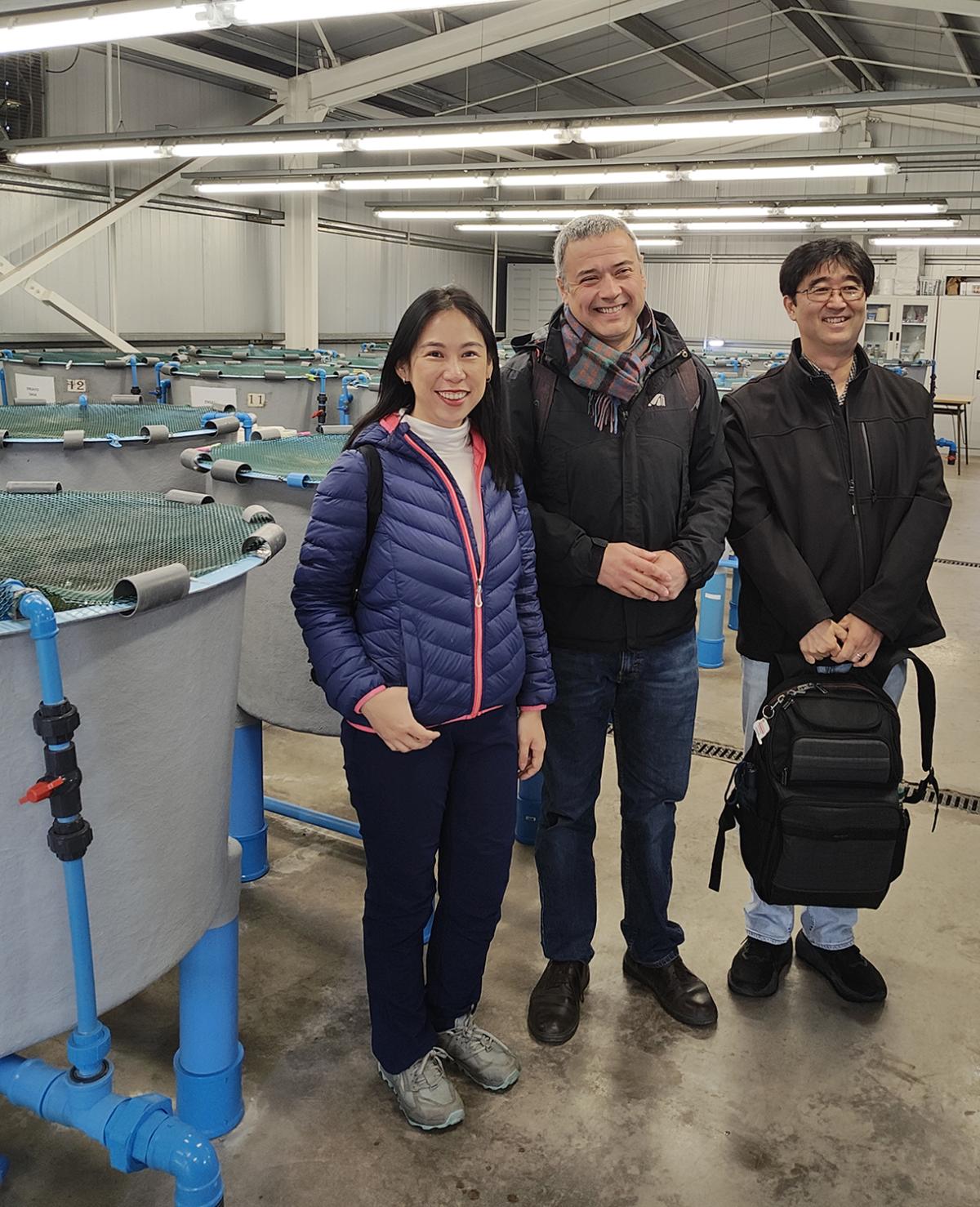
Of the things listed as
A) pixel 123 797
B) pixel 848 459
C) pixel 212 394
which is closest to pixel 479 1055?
pixel 123 797

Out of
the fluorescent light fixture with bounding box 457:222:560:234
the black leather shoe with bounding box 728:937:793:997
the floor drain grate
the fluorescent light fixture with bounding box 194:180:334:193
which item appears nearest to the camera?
the black leather shoe with bounding box 728:937:793:997

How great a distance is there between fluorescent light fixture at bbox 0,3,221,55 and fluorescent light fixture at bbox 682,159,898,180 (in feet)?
13.5

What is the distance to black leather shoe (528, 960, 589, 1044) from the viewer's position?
7.14 ft

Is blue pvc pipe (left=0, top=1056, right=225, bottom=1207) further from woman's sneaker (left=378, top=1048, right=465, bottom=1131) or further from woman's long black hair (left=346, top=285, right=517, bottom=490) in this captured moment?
woman's long black hair (left=346, top=285, right=517, bottom=490)

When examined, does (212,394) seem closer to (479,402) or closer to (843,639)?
(479,402)

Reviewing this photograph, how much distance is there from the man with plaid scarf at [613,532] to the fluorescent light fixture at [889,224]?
30.9ft

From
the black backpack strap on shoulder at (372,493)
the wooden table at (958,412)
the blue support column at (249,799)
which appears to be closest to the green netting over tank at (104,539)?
the black backpack strap on shoulder at (372,493)

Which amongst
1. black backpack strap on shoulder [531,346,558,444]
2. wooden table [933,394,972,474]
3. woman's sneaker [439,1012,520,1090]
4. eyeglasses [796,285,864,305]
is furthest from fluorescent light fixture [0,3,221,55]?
wooden table [933,394,972,474]

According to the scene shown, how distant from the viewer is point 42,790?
3.93 ft

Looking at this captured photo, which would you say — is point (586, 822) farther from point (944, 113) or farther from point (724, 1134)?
point (944, 113)

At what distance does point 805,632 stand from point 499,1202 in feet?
3.87

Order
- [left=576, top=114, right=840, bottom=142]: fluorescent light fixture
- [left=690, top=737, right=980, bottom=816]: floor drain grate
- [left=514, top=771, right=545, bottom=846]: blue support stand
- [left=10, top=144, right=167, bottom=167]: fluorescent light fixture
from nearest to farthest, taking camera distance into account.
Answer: [left=514, top=771, right=545, bottom=846]: blue support stand
[left=690, top=737, right=980, bottom=816]: floor drain grate
[left=576, top=114, right=840, bottom=142]: fluorescent light fixture
[left=10, top=144, right=167, bottom=167]: fluorescent light fixture

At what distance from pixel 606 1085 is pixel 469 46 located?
331 inches

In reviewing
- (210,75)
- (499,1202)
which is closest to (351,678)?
(499,1202)
